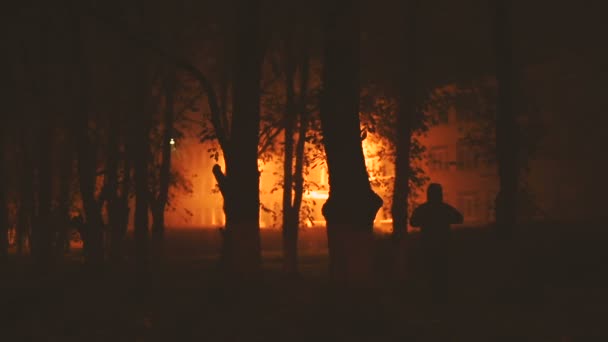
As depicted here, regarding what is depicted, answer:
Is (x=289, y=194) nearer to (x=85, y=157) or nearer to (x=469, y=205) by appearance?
(x=85, y=157)

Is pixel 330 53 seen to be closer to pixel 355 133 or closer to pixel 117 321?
pixel 355 133

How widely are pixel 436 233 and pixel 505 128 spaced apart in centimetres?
549

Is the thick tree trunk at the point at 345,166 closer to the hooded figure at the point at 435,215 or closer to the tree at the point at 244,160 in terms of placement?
the hooded figure at the point at 435,215

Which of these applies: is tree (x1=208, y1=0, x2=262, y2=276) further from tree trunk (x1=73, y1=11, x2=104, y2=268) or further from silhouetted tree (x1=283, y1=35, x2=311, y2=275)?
tree trunk (x1=73, y1=11, x2=104, y2=268)

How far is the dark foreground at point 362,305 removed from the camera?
31.7 feet

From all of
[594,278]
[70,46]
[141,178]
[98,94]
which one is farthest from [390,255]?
[98,94]

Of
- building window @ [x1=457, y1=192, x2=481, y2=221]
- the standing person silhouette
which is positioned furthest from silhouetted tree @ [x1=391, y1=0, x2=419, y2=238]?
building window @ [x1=457, y1=192, x2=481, y2=221]

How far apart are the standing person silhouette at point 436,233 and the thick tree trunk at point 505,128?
4517 millimetres

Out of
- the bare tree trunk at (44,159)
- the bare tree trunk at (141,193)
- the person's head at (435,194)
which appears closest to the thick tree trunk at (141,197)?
the bare tree trunk at (141,193)

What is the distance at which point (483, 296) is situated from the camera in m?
13.1

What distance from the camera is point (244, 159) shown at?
13.6m

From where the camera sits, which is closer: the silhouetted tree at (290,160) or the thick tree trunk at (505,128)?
the thick tree trunk at (505,128)

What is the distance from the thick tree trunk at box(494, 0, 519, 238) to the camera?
1628 cm

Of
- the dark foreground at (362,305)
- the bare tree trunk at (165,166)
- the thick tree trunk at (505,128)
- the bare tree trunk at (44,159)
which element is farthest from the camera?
the bare tree trunk at (44,159)
